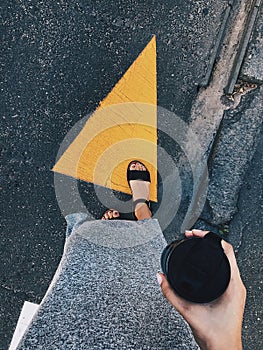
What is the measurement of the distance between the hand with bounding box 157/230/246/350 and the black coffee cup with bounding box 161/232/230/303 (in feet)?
0.14

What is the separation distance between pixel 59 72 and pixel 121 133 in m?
0.52

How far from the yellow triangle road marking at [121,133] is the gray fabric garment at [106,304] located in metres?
0.71

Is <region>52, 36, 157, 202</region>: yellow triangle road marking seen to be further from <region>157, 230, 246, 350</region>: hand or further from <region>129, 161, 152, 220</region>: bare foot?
<region>157, 230, 246, 350</region>: hand

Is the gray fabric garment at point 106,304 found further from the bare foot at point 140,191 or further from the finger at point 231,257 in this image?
the bare foot at point 140,191

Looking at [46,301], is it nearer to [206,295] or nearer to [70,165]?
[206,295]

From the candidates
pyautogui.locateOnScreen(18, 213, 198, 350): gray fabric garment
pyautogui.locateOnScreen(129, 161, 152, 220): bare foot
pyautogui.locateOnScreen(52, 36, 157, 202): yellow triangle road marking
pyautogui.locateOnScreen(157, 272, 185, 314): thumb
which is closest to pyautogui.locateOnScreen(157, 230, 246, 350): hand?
pyautogui.locateOnScreen(157, 272, 185, 314): thumb

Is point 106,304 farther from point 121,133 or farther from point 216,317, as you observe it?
point 121,133

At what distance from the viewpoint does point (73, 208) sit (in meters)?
2.79

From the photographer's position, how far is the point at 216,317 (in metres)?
1.48

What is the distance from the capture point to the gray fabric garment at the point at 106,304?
5.78ft


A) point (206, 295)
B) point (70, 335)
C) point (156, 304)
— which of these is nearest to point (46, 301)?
point (70, 335)

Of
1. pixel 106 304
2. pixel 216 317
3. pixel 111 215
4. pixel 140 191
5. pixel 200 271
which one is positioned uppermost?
pixel 200 271

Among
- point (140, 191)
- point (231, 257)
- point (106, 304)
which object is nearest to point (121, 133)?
point (140, 191)

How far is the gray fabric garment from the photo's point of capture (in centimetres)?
176
